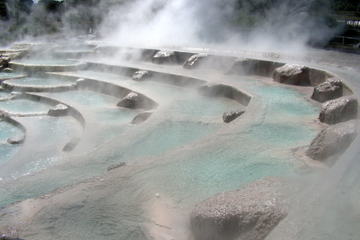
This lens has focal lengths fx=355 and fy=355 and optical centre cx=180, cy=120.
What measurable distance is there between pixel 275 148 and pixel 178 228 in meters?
1.92

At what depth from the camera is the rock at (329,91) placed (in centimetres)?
624

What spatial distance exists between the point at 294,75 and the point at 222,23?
408 inches

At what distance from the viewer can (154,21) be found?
17.0m

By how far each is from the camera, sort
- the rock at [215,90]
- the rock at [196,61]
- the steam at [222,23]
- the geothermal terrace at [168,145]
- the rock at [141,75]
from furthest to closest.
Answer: the steam at [222,23], the rock at [196,61], the rock at [141,75], the rock at [215,90], the geothermal terrace at [168,145]

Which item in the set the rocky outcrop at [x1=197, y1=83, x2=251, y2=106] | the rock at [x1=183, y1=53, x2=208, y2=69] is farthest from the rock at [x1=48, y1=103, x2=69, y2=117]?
the rock at [x1=183, y1=53, x2=208, y2=69]

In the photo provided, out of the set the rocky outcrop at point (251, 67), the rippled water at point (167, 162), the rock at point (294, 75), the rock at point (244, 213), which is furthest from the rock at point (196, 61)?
the rock at point (244, 213)

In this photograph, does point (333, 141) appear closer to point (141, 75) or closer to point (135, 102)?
point (135, 102)

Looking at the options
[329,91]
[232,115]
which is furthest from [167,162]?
[329,91]

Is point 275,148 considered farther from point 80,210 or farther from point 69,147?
point 69,147

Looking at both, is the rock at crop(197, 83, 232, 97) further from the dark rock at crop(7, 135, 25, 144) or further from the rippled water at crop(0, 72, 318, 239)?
the dark rock at crop(7, 135, 25, 144)

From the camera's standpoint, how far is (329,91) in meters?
6.24

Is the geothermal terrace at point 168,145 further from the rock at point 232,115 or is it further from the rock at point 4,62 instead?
the rock at point 4,62

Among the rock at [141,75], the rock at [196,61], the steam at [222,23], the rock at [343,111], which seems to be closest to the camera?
the rock at [343,111]

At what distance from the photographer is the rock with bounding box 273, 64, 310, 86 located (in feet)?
25.0
